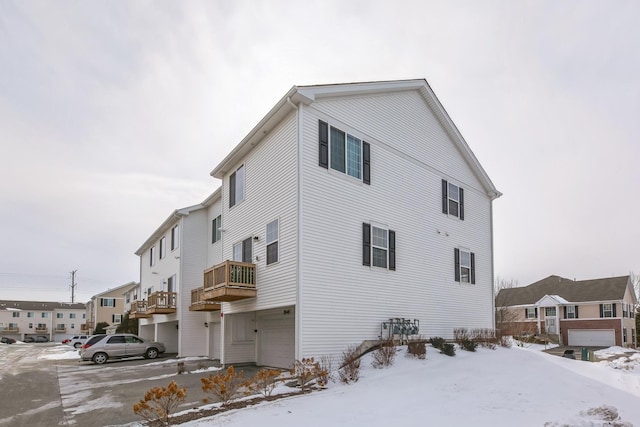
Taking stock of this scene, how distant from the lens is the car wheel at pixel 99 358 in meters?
24.3

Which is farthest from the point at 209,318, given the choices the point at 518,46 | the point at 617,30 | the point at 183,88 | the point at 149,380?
the point at 617,30

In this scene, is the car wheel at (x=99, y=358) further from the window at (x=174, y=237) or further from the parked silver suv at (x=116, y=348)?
the window at (x=174, y=237)

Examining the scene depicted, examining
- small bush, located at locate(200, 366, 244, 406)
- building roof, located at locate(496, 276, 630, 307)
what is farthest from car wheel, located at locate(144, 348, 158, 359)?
building roof, located at locate(496, 276, 630, 307)

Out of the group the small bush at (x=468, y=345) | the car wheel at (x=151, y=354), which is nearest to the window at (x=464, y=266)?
the small bush at (x=468, y=345)

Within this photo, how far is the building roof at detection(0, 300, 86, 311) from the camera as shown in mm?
87750

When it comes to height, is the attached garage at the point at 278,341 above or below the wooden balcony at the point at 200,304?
below

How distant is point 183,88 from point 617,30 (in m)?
12.7

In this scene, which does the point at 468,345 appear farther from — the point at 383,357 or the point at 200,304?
the point at 200,304

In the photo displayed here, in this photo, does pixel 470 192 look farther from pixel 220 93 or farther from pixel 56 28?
pixel 56 28

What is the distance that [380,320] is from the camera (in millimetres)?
15703

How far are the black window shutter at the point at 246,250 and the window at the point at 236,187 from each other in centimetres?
180

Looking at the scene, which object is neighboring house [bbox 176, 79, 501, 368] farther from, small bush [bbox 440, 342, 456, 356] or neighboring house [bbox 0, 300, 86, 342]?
neighboring house [bbox 0, 300, 86, 342]

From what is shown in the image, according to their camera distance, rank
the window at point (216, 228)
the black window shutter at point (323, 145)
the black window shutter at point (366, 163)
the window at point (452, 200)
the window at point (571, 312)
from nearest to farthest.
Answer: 1. the black window shutter at point (323, 145)
2. the black window shutter at point (366, 163)
3. the window at point (452, 200)
4. the window at point (216, 228)
5. the window at point (571, 312)

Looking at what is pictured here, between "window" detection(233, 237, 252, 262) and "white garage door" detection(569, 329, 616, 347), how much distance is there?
39.1 metres
